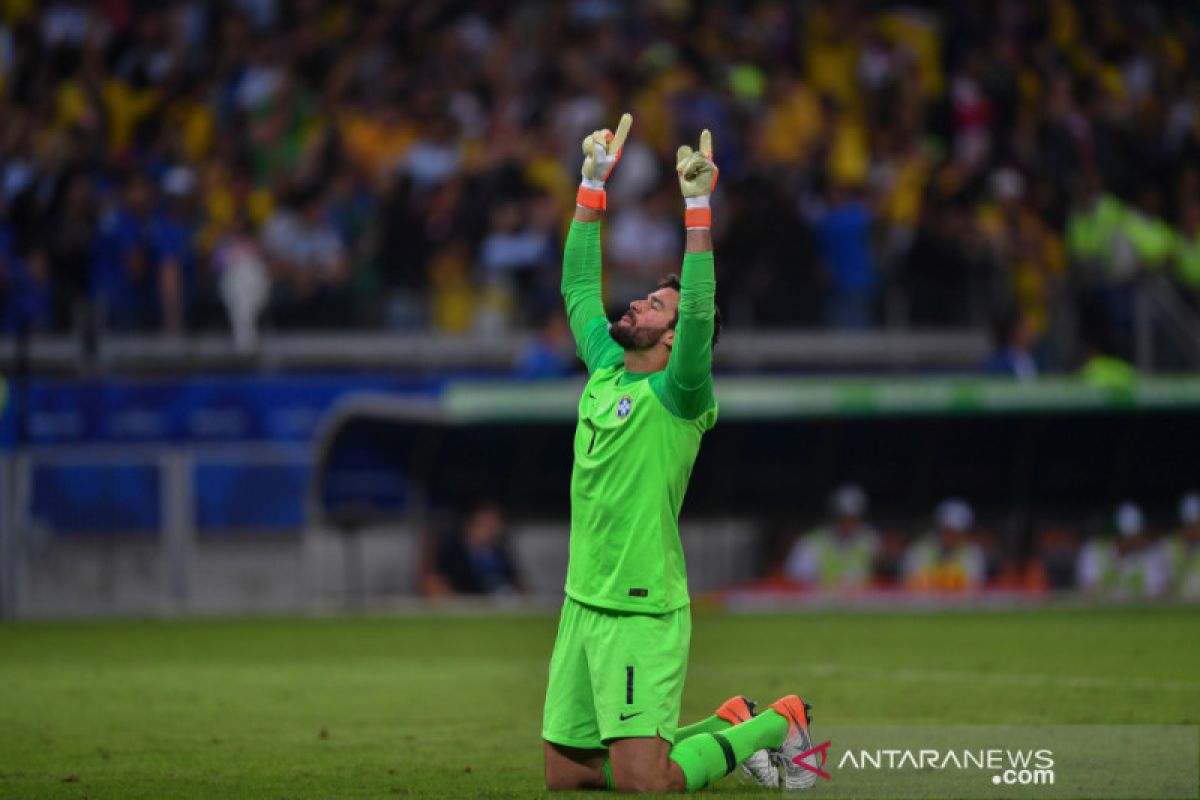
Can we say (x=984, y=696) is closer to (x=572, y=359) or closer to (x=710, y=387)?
(x=710, y=387)

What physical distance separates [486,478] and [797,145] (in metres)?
5.10

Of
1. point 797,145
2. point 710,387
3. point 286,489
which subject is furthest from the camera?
point 797,145

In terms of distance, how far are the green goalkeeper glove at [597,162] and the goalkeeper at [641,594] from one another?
0.15 metres

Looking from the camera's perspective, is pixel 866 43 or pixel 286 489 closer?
pixel 286 489

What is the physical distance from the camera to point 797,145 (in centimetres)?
2269

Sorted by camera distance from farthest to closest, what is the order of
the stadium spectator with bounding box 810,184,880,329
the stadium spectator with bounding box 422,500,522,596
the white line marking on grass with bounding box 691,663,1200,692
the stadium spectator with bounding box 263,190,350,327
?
1. the stadium spectator with bounding box 810,184,880,329
2. the stadium spectator with bounding box 422,500,522,596
3. the stadium spectator with bounding box 263,190,350,327
4. the white line marking on grass with bounding box 691,663,1200,692

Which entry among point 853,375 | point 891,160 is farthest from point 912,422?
point 891,160

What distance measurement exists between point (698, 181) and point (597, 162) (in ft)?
2.86

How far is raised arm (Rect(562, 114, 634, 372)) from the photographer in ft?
25.7

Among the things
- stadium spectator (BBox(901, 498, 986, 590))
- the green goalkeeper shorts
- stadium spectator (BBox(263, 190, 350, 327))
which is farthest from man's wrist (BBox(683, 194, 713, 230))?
stadium spectator (BBox(901, 498, 986, 590))

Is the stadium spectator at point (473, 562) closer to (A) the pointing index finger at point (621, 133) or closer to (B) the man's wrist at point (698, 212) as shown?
(A) the pointing index finger at point (621, 133)

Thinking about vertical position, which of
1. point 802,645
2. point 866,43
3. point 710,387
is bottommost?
point 802,645

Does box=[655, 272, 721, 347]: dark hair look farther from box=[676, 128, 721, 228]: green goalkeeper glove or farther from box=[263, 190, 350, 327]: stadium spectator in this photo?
box=[263, 190, 350, 327]: stadium spectator

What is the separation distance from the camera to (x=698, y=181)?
7.05 metres
